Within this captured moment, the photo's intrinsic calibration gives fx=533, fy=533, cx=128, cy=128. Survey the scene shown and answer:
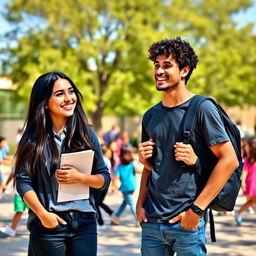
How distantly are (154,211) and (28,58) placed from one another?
27.0 meters

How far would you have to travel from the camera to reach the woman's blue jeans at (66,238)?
3.25 m

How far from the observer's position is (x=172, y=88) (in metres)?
3.22

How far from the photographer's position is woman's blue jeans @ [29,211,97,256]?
3.25m

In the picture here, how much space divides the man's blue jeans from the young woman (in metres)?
0.34

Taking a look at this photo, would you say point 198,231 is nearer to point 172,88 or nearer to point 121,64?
point 172,88

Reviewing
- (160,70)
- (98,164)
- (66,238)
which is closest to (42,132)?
(98,164)

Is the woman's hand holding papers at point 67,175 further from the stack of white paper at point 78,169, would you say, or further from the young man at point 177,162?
the young man at point 177,162

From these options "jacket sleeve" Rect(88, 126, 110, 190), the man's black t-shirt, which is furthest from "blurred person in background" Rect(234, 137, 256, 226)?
the man's black t-shirt

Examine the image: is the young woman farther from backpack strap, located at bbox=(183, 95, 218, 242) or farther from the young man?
backpack strap, located at bbox=(183, 95, 218, 242)

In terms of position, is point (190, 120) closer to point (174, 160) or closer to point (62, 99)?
point (174, 160)

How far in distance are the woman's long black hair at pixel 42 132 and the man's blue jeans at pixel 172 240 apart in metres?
0.68

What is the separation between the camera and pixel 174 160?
316 cm

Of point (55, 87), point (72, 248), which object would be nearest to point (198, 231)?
point (72, 248)

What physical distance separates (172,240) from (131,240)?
4485 mm
